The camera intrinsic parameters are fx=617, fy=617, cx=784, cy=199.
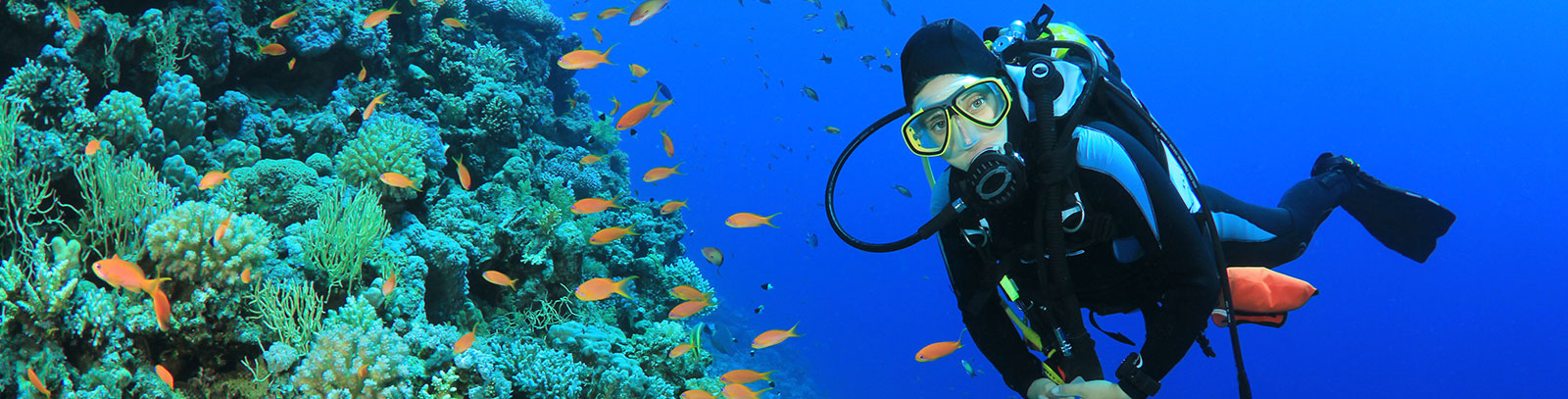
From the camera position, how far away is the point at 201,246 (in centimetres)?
316

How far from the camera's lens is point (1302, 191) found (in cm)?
410

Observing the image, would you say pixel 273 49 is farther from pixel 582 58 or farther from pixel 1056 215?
pixel 1056 215

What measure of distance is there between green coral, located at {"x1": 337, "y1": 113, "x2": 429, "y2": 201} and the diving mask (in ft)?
13.3

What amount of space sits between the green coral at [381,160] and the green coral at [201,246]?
1.44 metres

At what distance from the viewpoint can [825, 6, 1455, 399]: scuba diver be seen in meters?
2.37

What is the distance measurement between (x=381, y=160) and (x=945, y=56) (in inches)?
175

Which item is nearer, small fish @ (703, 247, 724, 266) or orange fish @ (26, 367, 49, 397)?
orange fish @ (26, 367, 49, 397)

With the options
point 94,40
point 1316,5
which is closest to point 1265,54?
point 1316,5

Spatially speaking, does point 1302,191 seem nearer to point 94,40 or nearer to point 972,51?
point 972,51

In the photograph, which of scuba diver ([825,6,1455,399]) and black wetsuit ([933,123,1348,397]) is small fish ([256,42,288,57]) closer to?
scuba diver ([825,6,1455,399])

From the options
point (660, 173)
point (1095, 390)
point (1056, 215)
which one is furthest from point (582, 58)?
point (1095, 390)

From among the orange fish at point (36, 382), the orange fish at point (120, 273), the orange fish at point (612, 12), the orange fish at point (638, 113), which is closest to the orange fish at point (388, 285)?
the orange fish at point (120, 273)

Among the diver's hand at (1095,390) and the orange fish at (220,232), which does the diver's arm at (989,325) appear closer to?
the diver's hand at (1095,390)

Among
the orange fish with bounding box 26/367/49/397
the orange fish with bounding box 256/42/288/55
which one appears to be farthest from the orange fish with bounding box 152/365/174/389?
the orange fish with bounding box 256/42/288/55
